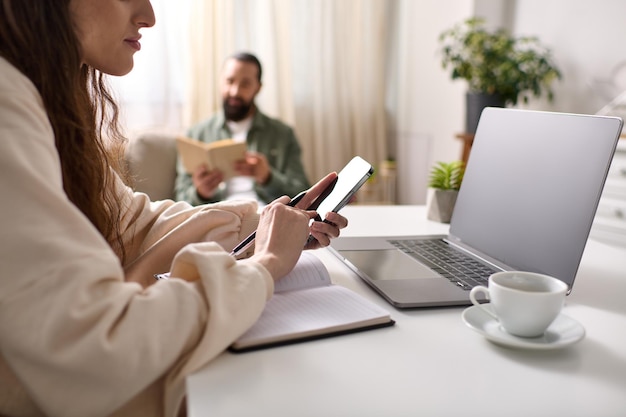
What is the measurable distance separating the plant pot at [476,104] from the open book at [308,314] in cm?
201

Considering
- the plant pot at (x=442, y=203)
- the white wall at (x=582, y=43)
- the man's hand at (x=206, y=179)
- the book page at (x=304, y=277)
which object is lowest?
the man's hand at (x=206, y=179)

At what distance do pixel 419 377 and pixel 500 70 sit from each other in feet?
7.44

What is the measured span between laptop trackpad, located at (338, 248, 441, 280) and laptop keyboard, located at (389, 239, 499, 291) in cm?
2

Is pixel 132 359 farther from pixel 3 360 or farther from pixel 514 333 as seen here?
pixel 514 333

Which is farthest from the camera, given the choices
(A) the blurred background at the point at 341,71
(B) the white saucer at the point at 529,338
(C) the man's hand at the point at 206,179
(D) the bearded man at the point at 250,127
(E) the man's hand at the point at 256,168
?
(A) the blurred background at the point at 341,71

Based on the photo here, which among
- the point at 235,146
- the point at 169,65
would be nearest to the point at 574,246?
the point at 235,146

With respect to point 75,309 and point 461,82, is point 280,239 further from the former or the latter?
point 461,82

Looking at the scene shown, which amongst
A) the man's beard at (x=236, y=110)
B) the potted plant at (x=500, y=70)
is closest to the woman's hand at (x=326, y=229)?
the potted plant at (x=500, y=70)

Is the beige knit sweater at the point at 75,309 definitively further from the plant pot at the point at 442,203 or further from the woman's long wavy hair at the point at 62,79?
the plant pot at the point at 442,203

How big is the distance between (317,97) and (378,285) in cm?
275

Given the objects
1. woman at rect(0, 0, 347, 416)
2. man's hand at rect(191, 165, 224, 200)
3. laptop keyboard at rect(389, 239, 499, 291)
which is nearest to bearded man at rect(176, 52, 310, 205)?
man's hand at rect(191, 165, 224, 200)

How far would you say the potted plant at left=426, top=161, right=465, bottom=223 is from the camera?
1.37m

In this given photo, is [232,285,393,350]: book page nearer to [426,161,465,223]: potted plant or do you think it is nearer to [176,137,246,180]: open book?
[426,161,465,223]: potted plant

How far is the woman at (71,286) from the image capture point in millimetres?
588
